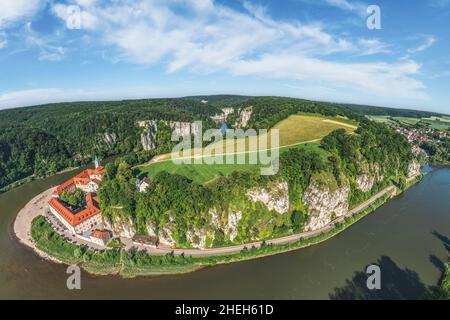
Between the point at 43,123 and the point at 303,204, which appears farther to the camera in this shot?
the point at 43,123

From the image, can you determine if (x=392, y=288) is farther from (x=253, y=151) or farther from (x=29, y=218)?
(x=29, y=218)

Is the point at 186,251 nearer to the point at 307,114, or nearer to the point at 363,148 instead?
the point at 363,148

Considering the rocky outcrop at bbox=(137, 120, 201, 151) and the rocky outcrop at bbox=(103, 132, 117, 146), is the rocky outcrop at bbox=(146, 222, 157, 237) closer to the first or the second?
the rocky outcrop at bbox=(137, 120, 201, 151)

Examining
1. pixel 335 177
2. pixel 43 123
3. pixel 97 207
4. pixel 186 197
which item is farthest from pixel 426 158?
pixel 43 123

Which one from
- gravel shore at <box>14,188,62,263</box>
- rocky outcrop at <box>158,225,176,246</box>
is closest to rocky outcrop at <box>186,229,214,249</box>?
rocky outcrop at <box>158,225,176,246</box>

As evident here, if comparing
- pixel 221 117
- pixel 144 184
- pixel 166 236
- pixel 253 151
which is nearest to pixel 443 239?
pixel 253 151

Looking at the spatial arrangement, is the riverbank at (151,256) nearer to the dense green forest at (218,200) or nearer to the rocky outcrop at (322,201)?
the rocky outcrop at (322,201)

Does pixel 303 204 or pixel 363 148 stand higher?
pixel 363 148
